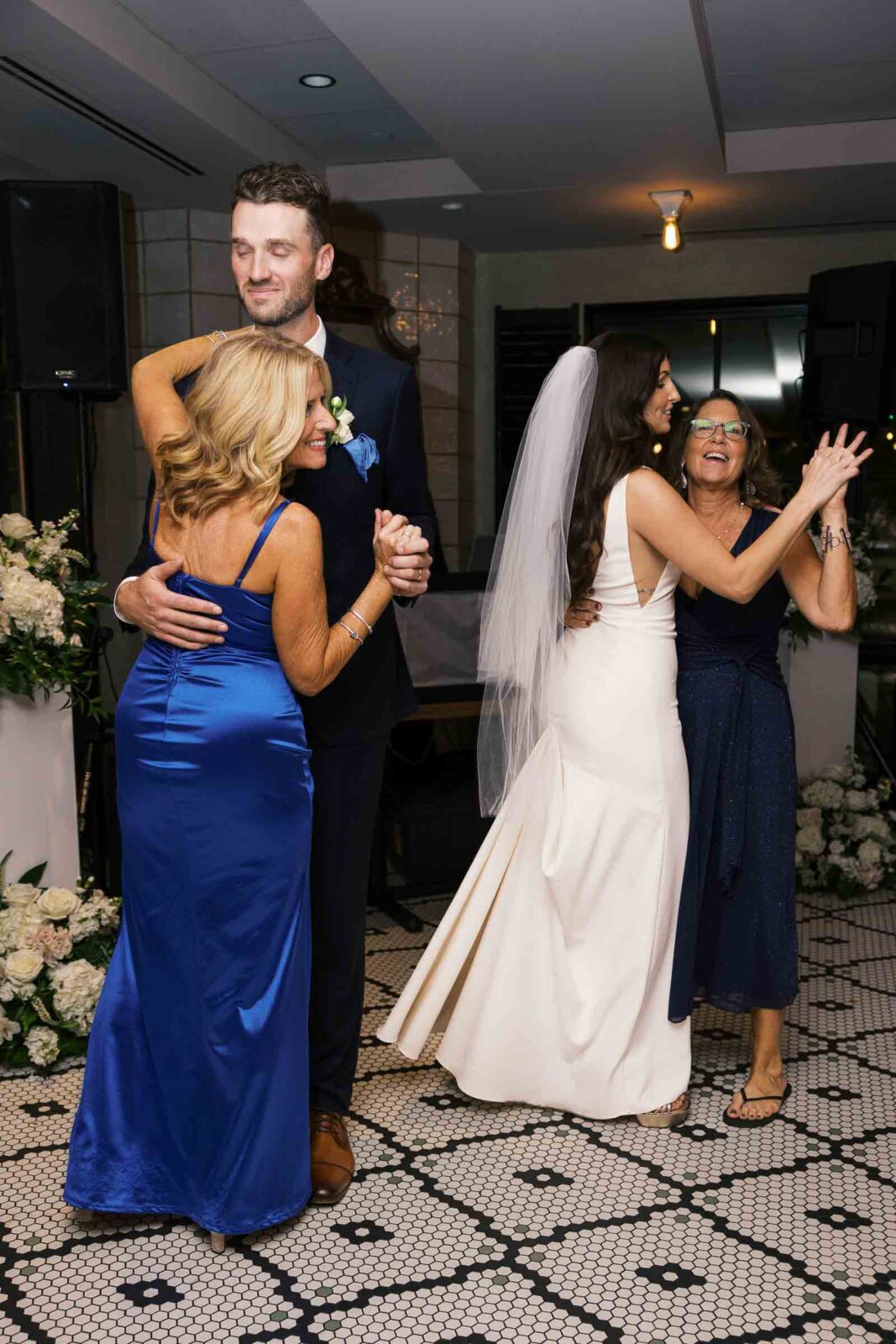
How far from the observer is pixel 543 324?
Answer: 8422 mm

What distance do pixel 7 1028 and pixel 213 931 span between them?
131 centimetres

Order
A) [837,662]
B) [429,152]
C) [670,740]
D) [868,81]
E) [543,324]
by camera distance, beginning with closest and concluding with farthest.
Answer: [670,740], [837,662], [868,81], [429,152], [543,324]

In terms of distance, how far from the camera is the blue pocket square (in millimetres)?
2311

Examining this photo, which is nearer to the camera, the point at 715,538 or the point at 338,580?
the point at 338,580

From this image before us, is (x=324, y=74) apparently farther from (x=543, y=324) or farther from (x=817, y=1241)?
(x=817, y=1241)

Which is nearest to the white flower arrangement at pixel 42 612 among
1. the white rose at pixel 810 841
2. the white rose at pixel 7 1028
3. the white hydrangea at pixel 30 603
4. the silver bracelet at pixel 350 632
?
the white hydrangea at pixel 30 603

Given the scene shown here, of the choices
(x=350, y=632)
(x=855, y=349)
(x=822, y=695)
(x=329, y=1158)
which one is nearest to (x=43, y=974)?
(x=329, y=1158)

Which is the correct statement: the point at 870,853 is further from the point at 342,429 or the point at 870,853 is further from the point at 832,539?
the point at 342,429

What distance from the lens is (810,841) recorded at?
4891 millimetres

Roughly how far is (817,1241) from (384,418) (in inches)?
70.2

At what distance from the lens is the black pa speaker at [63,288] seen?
3.86m

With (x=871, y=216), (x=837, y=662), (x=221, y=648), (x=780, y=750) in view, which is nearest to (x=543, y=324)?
(x=871, y=216)

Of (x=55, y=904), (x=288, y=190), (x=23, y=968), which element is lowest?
(x=23, y=968)

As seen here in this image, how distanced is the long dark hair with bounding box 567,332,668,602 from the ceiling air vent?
2.99 meters
